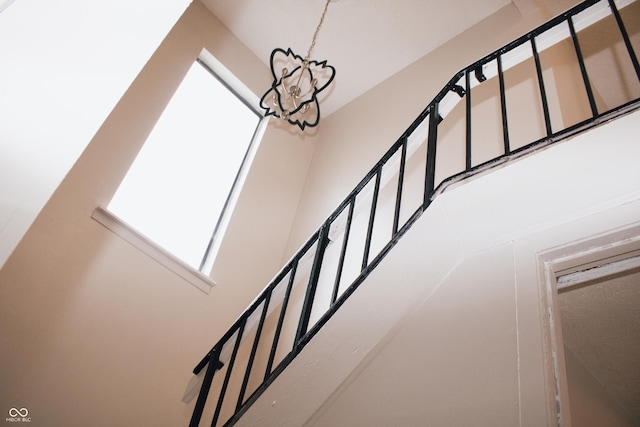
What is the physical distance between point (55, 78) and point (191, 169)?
3390mm

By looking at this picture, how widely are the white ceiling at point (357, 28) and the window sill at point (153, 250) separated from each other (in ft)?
10.8

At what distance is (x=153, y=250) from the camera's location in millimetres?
4008

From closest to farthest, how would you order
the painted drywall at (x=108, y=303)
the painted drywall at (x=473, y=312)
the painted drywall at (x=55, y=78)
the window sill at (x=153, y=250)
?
the painted drywall at (x=55, y=78)
the painted drywall at (x=473, y=312)
the painted drywall at (x=108, y=303)
the window sill at (x=153, y=250)

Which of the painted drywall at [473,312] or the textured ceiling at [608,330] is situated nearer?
the painted drywall at [473,312]

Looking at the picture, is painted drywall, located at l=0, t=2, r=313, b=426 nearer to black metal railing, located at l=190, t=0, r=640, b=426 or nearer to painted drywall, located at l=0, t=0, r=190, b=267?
black metal railing, located at l=190, t=0, r=640, b=426

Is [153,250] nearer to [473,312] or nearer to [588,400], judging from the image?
[473,312]

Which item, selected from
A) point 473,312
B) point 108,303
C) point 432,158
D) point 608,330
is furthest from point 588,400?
point 108,303

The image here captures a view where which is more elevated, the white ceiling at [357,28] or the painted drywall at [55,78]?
the white ceiling at [357,28]

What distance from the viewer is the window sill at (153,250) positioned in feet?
12.3

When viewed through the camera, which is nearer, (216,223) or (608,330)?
(608,330)

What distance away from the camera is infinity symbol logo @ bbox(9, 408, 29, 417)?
286 cm

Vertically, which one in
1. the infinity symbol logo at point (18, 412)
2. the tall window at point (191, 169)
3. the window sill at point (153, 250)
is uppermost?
the tall window at point (191, 169)

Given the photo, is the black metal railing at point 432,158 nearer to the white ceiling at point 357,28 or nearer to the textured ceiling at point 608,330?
the textured ceiling at point 608,330

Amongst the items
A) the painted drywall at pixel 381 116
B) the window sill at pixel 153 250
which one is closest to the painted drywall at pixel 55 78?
the window sill at pixel 153 250
